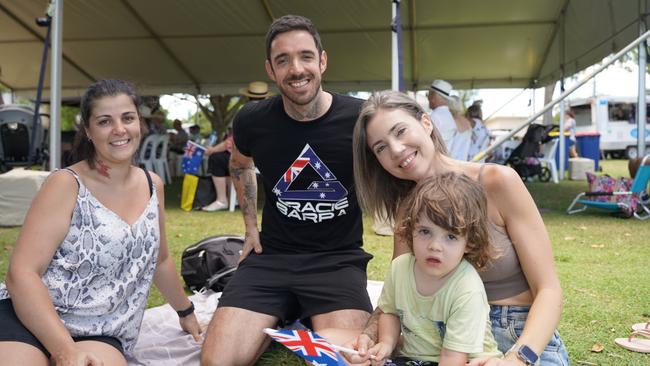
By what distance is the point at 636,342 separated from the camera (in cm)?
304

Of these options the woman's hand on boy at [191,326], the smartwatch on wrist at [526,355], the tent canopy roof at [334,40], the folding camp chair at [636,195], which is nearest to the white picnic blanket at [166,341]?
the woman's hand on boy at [191,326]

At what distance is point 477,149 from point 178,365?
8866 millimetres

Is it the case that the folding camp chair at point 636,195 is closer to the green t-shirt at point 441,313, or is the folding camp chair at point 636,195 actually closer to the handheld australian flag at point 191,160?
the handheld australian flag at point 191,160

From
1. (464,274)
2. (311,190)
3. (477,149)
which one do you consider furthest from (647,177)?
(464,274)

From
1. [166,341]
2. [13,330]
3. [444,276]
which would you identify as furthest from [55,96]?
[444,276]

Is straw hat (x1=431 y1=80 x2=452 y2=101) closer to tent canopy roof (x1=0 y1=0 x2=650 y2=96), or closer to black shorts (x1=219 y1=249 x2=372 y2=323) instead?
tent canopy roof (x1=0 y1=0 x2=650 y2=96)

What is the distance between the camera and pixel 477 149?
10844 mm

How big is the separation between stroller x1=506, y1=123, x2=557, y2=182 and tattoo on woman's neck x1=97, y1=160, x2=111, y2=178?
12.1 m

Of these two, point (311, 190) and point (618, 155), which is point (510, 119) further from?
point (311, 190)

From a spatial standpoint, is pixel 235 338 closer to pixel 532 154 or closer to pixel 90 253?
pixel 90 253

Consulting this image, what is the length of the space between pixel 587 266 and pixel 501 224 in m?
3.42

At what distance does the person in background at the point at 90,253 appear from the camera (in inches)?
82.7

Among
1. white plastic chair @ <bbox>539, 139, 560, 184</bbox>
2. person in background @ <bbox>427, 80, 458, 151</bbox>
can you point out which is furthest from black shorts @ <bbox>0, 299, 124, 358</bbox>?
white plastic chair @ <bbox>539, 139, 560, 184</bbox>

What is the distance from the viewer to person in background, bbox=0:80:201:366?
2.10 m
